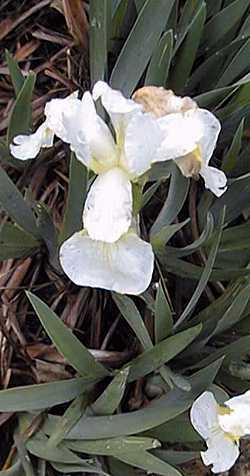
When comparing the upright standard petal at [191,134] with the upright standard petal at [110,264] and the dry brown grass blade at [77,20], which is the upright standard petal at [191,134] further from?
the dry brown grass blade at [77,20]

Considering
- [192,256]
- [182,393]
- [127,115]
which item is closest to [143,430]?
[182,393]

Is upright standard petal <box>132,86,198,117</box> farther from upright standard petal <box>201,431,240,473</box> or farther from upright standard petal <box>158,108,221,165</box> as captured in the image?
upright standard petal <box>201,431,240,473</box>

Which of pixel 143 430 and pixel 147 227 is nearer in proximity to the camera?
pixel 143 430

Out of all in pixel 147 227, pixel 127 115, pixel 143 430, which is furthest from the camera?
pixel 147 227

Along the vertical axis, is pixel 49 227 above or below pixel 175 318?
above

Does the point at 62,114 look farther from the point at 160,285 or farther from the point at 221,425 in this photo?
the point at 221,425

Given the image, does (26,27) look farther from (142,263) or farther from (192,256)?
(142,263)

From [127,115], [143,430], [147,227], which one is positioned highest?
[127,115]

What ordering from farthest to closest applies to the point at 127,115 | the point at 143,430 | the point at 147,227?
the point at 147,227 → the point at 143,430 → the point at 127,115
